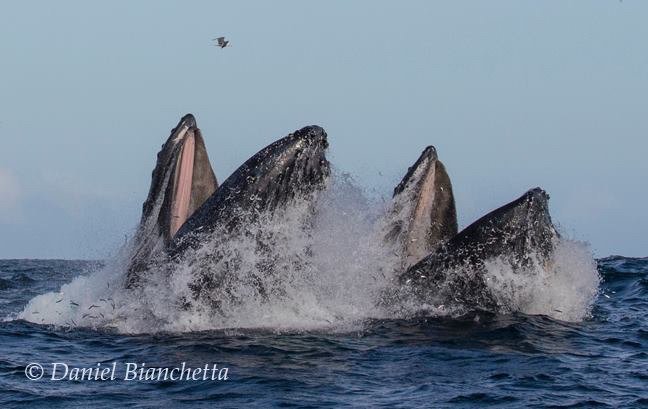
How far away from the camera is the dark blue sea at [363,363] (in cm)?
1076

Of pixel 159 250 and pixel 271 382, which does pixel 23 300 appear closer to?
pixel 159 250

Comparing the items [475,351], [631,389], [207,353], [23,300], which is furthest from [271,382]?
[23,300]

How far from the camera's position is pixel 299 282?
14.5 meters

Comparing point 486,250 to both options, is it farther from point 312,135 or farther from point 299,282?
point 312,135

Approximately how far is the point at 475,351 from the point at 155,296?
3.98m

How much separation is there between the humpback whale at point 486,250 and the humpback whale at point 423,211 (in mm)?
530

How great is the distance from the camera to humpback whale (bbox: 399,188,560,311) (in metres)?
14.4

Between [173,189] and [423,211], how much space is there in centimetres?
337

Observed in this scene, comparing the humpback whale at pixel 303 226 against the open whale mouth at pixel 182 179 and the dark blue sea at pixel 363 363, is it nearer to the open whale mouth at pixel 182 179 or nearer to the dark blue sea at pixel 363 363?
the open whale mouth at pixel 182 179

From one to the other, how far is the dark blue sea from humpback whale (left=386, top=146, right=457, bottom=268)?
47.7 inches

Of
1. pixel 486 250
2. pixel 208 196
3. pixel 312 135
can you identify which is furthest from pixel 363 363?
pixel 208 196

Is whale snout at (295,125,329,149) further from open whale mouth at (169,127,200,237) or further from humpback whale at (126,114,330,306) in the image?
open whale mouth at (169,127,200,237)

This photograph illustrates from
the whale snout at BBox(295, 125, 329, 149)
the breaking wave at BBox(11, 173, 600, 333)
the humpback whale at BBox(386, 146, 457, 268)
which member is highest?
the whale snout at BBox(295, 125, 329, 149)

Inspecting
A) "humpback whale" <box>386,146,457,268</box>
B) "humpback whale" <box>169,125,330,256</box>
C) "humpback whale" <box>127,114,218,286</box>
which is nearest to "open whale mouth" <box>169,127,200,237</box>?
"humpback whale" <box>127,114,218,286</box>
